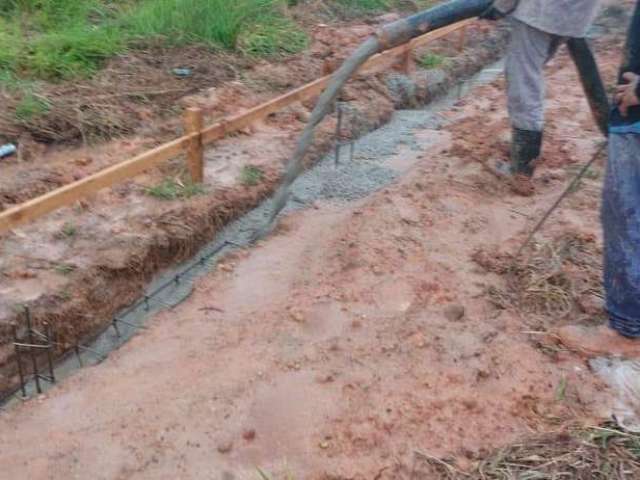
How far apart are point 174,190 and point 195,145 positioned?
11.6 inches

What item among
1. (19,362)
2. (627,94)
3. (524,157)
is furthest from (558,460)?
(524,157)

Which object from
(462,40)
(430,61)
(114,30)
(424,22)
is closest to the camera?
(424,22)

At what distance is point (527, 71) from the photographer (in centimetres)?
440

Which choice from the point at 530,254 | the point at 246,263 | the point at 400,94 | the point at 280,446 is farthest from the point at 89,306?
the point at 400,94

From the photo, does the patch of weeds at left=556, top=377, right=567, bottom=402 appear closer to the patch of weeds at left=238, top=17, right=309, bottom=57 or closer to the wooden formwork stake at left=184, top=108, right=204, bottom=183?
the wooden formwork stake at left=184, top=108, right=204, bottom=183

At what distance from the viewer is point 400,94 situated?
21.7 ft

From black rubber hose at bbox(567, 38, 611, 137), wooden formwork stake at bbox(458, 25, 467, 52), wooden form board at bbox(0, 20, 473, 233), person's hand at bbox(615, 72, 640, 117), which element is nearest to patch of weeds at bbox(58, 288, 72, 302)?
wooden form board at bbox(0, 20, 473, 233)

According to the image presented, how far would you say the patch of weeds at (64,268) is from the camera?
3749mm

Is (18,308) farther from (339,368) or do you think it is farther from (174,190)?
(339,368)

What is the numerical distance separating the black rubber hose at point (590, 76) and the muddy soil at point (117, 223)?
1.83m

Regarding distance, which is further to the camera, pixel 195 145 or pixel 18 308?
pixel 195 145

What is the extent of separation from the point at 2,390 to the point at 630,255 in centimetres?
275

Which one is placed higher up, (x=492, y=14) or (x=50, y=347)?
(x=492, y=14)

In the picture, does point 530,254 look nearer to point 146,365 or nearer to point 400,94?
point 146,365
